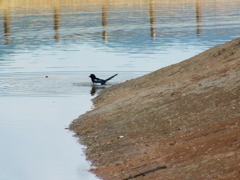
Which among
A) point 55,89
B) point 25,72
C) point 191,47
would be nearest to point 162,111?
point 55,89

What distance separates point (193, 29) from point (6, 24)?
1739 cm

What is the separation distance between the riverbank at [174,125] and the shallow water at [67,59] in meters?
0.73

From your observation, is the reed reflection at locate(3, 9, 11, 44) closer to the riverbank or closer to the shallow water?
the shallow water

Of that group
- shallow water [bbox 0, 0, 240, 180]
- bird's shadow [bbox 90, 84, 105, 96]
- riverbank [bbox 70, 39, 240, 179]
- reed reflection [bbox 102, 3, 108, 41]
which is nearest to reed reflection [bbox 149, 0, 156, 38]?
shallow water [bbox 0, 0, 240, 180]

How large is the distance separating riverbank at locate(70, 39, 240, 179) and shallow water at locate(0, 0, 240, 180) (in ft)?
2.40

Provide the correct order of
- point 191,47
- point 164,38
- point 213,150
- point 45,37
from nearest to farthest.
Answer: point 213,150, point 191,47, point 164,38, point 45,37

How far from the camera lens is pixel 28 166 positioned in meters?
13.0

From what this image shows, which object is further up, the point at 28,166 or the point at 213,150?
the point at 213,150

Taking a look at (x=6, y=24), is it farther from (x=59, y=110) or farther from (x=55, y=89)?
(x=59, y=110)

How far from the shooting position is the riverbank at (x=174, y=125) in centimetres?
1046

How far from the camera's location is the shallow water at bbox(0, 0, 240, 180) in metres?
14.1

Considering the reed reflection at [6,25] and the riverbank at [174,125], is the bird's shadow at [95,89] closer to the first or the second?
the riverbank at [174,125]

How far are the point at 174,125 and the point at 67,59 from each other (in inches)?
739

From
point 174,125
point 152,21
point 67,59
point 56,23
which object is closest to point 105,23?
point 152,21
